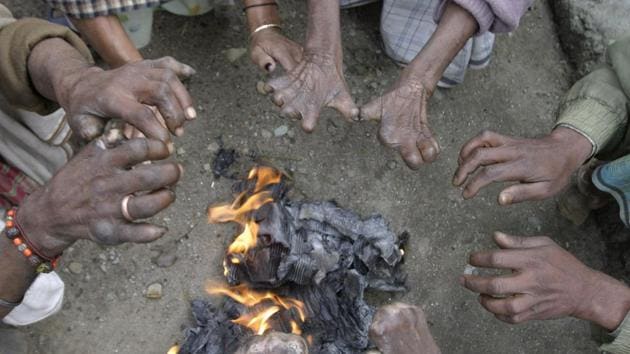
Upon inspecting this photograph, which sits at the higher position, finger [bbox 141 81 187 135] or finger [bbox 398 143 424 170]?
finger [bbox 141 81 187 135]

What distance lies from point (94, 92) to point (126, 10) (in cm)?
55

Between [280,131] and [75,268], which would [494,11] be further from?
[75,268]

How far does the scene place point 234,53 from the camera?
2678 mm

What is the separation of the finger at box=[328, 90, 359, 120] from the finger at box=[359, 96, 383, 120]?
0.08ft

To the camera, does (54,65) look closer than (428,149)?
Yes

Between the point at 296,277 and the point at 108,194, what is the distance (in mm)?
922

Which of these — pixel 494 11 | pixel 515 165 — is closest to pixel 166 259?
pixel 515 165

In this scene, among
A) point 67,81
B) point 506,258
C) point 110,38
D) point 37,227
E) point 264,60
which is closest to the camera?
point 37,227

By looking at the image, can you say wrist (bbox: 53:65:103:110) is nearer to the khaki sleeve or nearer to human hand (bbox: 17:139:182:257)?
human hand (bbox: 17:139:182:257)

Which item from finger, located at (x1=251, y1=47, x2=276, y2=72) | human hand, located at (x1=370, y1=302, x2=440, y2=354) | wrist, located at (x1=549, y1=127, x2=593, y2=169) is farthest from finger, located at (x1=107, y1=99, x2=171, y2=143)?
wrist, located at (x1=549, y1=127, x2=593, y2=169)

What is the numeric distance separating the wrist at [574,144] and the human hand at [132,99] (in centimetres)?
129

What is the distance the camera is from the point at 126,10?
1998 millimetres

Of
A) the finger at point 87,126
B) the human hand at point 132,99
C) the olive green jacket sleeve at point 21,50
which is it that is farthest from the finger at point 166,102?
the olive green jacket sleeve at point 21,50

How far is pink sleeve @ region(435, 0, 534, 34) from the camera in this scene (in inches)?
78.3
